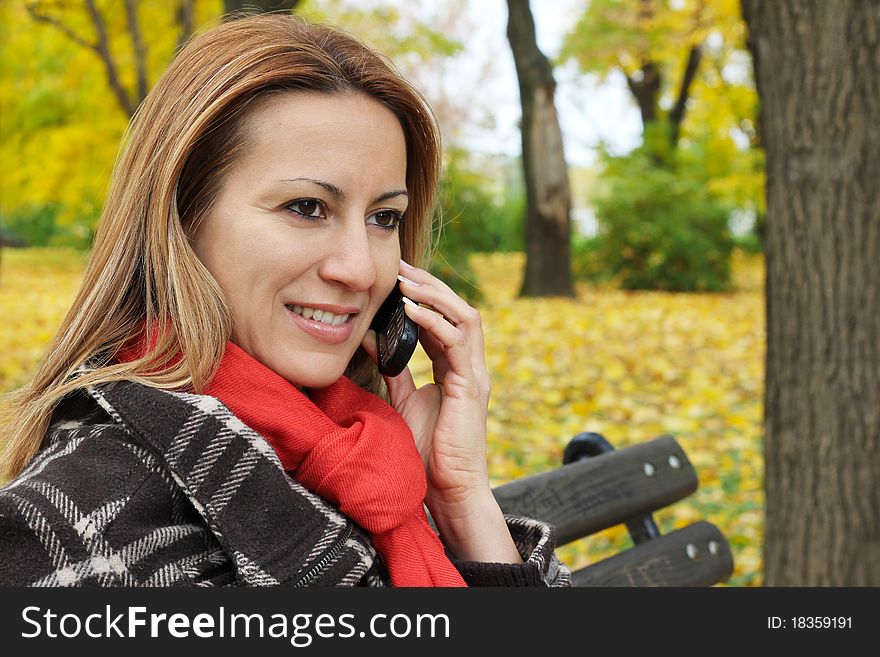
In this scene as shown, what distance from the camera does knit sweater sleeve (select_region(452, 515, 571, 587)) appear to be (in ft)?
6.36

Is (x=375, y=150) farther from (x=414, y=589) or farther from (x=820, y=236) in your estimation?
(x=820, y=236)

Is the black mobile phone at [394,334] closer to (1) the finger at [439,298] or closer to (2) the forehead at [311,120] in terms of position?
(1) the finger at [439,298]

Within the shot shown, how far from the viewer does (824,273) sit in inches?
131

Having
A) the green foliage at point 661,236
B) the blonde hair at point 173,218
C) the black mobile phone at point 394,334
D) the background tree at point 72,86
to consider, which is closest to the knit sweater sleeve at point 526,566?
the black mobile phone at point 394,334

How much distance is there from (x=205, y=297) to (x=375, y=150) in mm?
407

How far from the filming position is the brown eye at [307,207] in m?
1.71

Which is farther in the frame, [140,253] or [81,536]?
[140,253]

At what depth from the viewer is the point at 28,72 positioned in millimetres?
18953

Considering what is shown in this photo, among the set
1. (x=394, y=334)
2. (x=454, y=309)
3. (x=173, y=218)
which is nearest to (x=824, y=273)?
(x=454, y=309)

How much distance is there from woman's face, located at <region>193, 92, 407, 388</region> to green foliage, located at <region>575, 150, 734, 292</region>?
50.7ft

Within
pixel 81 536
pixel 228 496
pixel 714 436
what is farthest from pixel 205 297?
pixel 714 436

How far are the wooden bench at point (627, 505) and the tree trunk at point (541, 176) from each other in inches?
449

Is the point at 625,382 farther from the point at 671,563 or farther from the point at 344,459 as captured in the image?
the point at 344,459

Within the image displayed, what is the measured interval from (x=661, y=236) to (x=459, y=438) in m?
15.3
